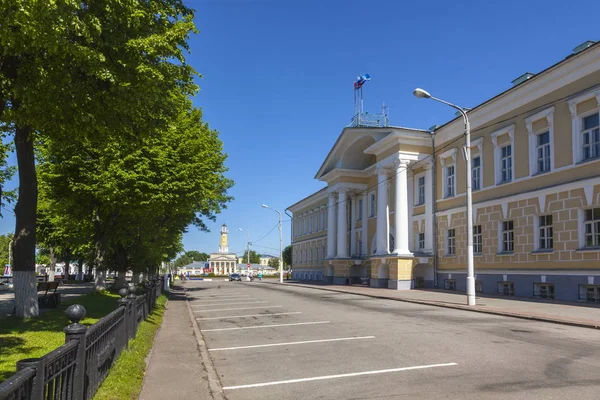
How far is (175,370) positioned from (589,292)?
19.1 m

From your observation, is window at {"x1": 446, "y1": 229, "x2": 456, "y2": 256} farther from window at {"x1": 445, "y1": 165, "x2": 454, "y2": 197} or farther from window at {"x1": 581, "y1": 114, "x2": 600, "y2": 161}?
window at {"x1": 581, "y1": 114, "x2": 600, "y2": 161}

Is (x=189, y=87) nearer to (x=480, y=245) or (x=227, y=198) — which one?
(x=480, y=245)

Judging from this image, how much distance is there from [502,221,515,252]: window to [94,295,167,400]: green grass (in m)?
20.8

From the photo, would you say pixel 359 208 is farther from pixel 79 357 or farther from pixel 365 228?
pixel 79 357

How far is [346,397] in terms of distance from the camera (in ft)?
20.8

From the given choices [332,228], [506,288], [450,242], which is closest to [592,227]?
[506,288]

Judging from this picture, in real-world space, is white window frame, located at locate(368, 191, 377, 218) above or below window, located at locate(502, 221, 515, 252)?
above

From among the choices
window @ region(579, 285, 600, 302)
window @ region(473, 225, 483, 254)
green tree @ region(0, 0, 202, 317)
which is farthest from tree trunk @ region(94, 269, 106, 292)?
window @ region(579, 285, 600, 302)

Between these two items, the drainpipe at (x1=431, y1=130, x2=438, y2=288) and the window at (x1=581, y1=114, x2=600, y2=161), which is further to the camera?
the drainpipe at (x1=431, y1=130, x2=438, y2=288)

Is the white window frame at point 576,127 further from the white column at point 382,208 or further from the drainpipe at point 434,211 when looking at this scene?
the white column at point 382,208

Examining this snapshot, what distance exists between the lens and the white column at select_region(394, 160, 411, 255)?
33812 millimetres

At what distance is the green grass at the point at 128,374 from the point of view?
611 cm

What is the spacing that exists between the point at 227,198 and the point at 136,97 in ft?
84.8

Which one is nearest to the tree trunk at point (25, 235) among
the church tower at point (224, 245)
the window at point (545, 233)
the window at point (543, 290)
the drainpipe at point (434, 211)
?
the window at point (543, 290)
